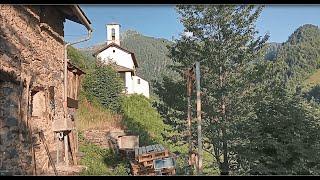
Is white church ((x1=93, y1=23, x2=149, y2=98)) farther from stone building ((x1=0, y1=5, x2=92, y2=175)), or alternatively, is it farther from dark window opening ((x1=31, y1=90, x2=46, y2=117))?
dark window opening ((x1=31, y1=90, x2=46, y2=117))

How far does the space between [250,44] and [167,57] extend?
242 cm

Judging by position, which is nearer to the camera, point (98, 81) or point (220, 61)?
point (220, 61)

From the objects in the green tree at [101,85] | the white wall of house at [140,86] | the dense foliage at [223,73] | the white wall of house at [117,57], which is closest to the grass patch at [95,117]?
the green tree at [101,85]

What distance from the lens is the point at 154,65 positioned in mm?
11781

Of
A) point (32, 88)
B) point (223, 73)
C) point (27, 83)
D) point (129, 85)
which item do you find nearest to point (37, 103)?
point (32, 88)

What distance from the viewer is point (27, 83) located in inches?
182

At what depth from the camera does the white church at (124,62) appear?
11281 millimetres

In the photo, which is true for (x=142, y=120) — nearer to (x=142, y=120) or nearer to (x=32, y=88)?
(x=142, y=120)

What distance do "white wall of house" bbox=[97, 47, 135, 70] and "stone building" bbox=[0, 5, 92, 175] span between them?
529 centimetres

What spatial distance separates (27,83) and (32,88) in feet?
1.04

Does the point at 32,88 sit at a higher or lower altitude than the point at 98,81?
lower

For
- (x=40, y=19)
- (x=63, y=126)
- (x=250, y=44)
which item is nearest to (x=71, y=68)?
(x=63, y=126)

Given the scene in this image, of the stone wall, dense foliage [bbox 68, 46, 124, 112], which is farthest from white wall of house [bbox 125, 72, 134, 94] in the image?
the stone wall

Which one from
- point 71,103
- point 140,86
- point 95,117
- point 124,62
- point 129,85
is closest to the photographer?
point 71,103
